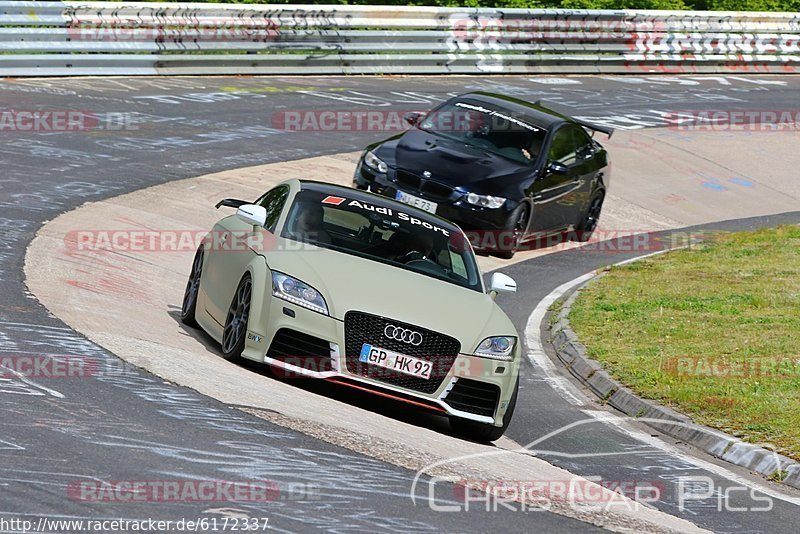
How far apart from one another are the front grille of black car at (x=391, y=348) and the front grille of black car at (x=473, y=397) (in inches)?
5.8

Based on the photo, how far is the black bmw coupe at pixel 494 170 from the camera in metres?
16.8

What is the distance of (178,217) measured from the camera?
16.2 m

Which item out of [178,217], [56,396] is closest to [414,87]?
[178,217]

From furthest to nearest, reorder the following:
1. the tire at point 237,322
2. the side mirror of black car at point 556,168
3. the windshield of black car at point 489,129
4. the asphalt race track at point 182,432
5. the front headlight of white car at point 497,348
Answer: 1. the windshield of black car at point 489,129
2. the side mirror of black car at point 556,168
3. the tire at point 237,322
4. the front headlight of white car at point 497,348
5. the asphalt race track at point 182,432

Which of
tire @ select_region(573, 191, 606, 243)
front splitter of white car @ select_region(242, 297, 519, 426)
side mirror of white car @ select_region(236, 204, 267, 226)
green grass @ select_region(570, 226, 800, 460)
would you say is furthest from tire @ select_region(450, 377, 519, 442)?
tire @ select_region(573, 191, 606, 243)

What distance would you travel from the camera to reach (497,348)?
973 centimetres

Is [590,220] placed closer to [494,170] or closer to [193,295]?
[494,170]

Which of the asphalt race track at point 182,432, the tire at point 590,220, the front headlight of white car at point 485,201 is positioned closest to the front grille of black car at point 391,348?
the asphalt race track at point 182,432

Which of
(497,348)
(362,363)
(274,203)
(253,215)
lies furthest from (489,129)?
(362,363)

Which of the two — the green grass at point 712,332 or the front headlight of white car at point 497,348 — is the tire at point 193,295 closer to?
the front headlight of white car at point 497,348

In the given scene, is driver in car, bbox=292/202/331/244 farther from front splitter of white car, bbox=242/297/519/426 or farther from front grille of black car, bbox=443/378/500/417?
front grille of black car, bbox=443/378/500/417

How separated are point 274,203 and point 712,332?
4.99 metres

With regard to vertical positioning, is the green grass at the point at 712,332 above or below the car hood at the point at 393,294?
below

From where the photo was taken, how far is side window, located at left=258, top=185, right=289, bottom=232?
10.8 metres
